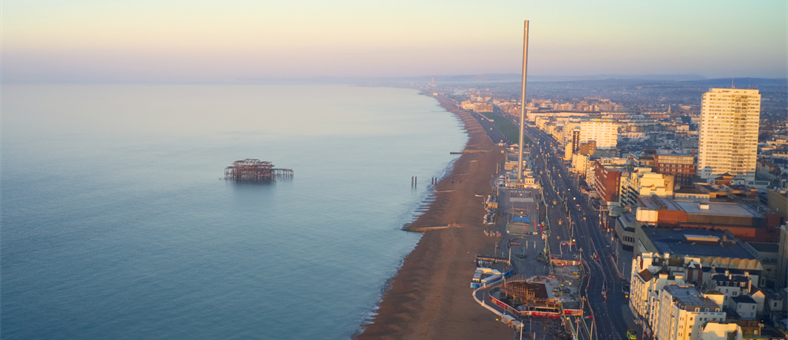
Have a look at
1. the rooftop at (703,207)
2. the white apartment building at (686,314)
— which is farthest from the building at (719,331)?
the rooftop at (703,207)

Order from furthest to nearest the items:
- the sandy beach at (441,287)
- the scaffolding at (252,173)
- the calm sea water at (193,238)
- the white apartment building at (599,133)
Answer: the white apartment building at (599,133) → the scaffolding at (252,173) → the calm sea water at (193,238) → the sandy beach at (441,287)

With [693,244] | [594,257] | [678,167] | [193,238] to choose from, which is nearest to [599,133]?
[678,167]

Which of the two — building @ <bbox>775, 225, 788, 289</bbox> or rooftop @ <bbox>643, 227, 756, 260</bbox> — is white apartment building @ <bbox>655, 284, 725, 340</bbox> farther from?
building @ <bbox>775, 225, 788, 289</bbox>

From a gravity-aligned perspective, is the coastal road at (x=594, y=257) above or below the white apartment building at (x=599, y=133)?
below

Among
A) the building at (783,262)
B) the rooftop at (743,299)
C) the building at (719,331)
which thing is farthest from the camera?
the building at (783,262)

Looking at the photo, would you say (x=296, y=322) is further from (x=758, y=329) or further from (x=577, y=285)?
(x=758, y=329)

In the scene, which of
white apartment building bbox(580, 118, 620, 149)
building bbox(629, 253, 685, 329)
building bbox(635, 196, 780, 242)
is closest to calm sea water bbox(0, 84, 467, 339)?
building bbox(629, 253, 685, 329)

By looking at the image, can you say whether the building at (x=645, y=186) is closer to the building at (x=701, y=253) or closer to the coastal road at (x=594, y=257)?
the coastal road at (x=594, y=257)

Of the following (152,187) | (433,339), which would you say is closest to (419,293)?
(433,339)
